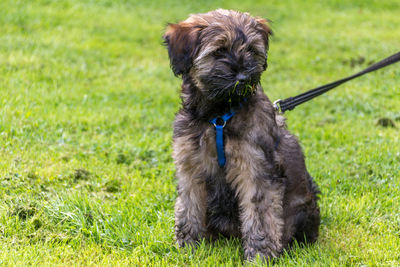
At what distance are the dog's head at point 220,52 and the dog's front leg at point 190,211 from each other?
97 cm

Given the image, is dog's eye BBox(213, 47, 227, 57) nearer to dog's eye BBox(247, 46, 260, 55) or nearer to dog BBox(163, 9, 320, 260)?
dog BBox(163, 9, 320, 260)

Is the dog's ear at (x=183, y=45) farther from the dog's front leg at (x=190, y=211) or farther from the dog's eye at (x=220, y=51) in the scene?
the dog's front leg at (x=190, y=211)

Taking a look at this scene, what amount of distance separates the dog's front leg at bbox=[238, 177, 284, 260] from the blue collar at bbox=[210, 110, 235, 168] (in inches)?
11.0

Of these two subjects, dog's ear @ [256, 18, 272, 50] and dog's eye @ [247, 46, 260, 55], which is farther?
dog's ear @ [256, 18, 272, 50]

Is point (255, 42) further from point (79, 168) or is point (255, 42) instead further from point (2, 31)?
point (2, 31)

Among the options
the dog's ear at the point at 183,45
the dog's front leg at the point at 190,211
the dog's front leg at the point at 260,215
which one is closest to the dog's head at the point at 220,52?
the dog's ear at the point at 183,45

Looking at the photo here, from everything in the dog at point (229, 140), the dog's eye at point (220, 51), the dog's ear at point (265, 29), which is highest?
the dog's ear at point (265, 29)

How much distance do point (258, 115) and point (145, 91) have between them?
5.94 m

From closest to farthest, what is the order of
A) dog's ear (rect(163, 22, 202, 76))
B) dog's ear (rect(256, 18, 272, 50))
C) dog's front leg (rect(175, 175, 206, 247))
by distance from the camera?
dog's ear (rect(163, 22, 202, 76)) < dog's ear (rect(256, 18, 272, 50)) < dog's front leg (rect(175, 175, 206, 247))

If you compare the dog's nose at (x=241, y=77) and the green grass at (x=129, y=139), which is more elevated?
the dog's nose at (x=241, y=77)

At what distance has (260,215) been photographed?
15.5 feet

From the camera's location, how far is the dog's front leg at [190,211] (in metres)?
4.98

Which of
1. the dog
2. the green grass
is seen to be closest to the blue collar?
the dog

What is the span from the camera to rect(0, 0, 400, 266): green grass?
5055 mm
